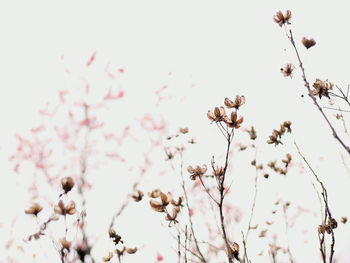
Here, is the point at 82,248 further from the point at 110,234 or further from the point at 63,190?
the point at 110,234

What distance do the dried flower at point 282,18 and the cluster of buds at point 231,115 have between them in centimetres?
73

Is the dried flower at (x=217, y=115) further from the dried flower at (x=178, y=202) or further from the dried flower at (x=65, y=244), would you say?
the dried flower at (x=65, y=244)

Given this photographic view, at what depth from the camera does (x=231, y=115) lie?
6.30 ft

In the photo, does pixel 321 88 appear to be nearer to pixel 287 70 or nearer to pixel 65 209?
pixel 287 70

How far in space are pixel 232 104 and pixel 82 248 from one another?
4.34 feet

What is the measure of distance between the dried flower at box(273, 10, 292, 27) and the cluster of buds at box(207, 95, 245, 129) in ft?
2.41

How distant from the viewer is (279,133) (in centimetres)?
266

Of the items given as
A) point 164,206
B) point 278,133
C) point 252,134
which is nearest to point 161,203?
point 164,206

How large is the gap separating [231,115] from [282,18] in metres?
0.88

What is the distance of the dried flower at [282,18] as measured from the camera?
225 cm

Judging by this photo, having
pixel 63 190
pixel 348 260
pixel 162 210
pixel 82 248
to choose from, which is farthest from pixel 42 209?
pixel 348 260

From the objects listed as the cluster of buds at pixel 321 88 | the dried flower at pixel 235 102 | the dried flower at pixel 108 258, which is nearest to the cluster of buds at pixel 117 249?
the dried flower at pixel 108 258

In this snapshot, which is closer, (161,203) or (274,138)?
(161,203)

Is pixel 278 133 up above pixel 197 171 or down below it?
above
